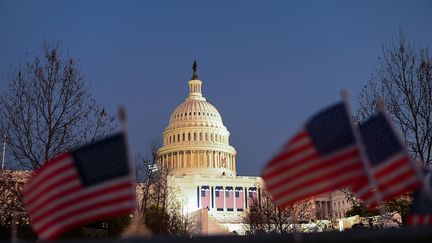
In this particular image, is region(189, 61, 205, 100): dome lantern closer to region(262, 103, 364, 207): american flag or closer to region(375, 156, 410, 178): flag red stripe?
region(375, 156, 410, 178): flag red stripe

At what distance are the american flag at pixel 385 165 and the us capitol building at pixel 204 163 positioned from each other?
116874 millimetres

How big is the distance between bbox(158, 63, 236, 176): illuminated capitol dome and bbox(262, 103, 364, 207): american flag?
13358cm

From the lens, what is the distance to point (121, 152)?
11.3 m

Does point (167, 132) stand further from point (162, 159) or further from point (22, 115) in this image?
point (22, 115)

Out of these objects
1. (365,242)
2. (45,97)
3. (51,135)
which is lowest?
(365,242)

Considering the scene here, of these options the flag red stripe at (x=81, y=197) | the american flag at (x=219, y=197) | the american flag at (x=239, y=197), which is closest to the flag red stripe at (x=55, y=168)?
the flag red stripe at (x=81, y=197)

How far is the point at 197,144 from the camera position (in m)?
148

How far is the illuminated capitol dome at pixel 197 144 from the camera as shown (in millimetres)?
147500

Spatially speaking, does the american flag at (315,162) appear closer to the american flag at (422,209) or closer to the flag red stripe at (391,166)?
the flag red stripe at (391,166)

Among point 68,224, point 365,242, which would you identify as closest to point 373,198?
point 365,242

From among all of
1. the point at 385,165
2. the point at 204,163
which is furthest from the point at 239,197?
the point at 385,165

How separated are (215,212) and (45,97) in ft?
349

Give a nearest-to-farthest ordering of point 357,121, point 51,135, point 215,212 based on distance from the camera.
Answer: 1. point 51,135
2. point 357,121
3. point 215,212

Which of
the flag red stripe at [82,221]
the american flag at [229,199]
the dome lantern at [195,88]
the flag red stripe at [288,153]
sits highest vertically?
the dome lantern at [195,88]
